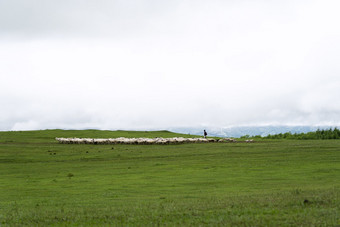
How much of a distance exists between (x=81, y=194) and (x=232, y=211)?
8601 millimetres

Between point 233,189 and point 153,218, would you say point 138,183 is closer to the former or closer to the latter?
point 233,189

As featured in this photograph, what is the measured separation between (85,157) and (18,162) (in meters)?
6.14

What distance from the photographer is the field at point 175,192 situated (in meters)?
11.0

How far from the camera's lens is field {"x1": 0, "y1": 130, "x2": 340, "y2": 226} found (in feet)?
36.2

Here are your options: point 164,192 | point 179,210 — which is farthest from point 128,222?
point 164,192

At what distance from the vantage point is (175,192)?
17.2 meters

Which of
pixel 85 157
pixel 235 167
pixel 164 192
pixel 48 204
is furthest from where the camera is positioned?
pixel 85 157

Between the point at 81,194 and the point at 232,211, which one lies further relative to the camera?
the point at 81,194

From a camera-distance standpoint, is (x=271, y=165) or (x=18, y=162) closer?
(x=271, y=165)

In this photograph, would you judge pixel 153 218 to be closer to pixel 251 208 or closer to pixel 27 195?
pixel 251 208

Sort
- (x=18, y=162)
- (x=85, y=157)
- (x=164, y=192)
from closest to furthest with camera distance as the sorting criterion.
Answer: (x=164, y=192) → (x=18, y=162) → (x=85, y=157)

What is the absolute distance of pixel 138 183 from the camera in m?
20.6

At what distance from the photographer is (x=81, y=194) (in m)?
17.6

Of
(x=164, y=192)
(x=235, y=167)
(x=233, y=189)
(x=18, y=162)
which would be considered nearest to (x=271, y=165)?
(x=235, y=167)
